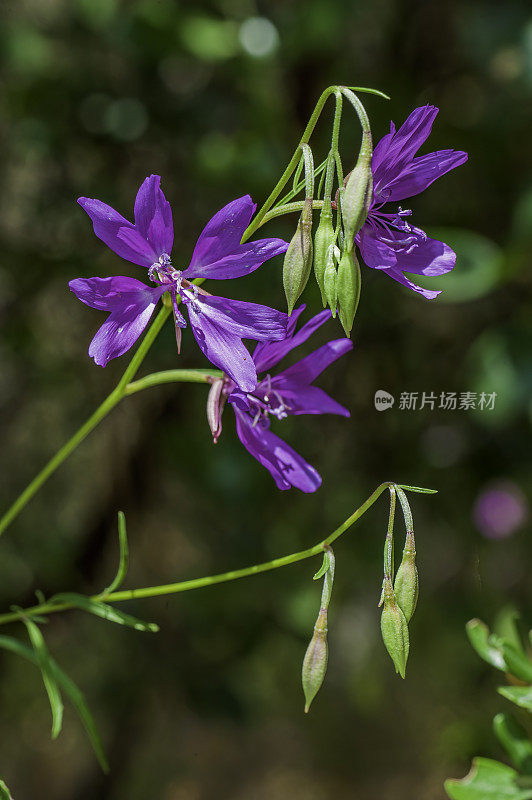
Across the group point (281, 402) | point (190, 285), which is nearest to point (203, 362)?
point (281, 402)

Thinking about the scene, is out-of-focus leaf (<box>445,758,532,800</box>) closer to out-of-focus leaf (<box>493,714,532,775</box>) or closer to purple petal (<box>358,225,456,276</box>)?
out-of-focus leaf (<box>493,714,532,775</box>)

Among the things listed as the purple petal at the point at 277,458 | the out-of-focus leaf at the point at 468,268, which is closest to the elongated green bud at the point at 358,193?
the purple petal at the point at 277,458

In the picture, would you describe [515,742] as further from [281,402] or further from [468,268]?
[468,268]

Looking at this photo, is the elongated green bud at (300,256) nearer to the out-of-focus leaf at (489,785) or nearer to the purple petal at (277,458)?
the purple petal at (277,458)

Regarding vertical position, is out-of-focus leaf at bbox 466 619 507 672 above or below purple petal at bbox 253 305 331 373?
below

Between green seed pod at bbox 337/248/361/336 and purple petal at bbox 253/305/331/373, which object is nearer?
green seed pod at bbox 337/248/361/336

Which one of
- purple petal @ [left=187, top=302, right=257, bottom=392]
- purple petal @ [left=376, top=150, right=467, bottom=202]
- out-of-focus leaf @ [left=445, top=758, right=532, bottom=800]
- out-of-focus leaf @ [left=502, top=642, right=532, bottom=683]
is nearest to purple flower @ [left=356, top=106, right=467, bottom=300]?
purple petal @ [left=376, top=150, right=467, bottom=202]

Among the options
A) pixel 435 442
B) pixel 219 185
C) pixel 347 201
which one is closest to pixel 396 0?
pixel 219 185
